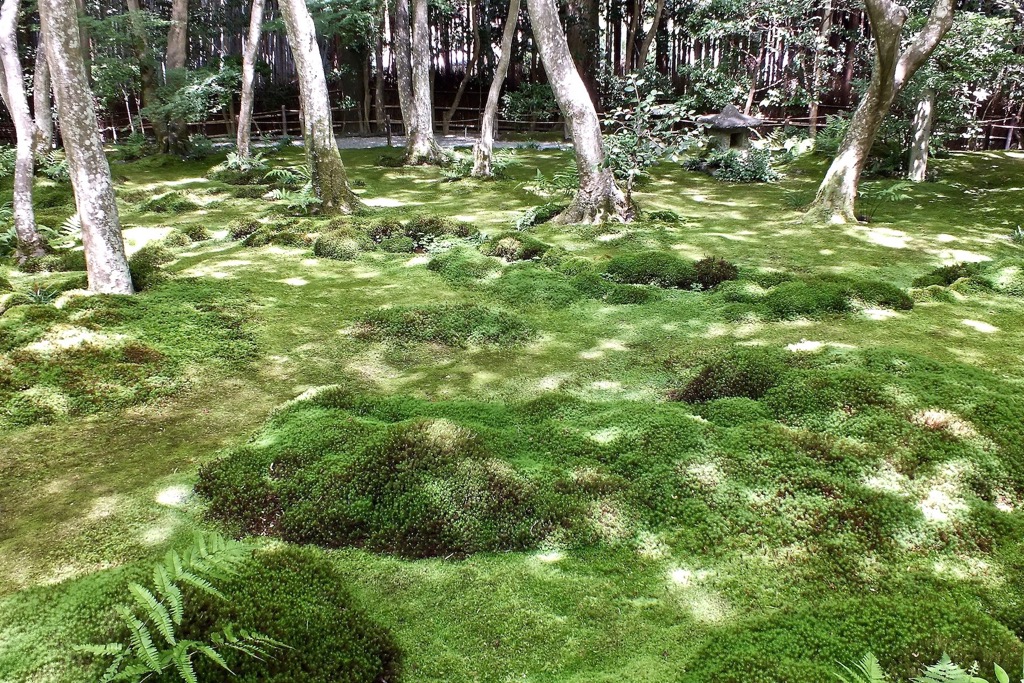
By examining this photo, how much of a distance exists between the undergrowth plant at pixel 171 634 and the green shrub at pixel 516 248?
209 inches

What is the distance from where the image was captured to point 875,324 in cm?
496

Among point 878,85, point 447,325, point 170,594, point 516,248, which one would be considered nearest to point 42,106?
point 516,248

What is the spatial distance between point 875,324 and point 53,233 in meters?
8.74

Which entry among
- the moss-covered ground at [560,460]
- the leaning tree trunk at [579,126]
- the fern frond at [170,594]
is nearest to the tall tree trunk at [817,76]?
the leaning tree trunk at [579,126]

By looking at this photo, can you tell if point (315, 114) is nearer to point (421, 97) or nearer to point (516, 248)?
A: point (516, 248)

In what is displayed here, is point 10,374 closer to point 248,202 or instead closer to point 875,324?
point 875,324

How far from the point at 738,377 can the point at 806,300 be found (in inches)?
69.3

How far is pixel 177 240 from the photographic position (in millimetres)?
7902

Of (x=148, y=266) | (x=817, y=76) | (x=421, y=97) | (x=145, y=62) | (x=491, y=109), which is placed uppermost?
(x=145, y=62)

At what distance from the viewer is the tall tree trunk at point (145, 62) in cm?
1233

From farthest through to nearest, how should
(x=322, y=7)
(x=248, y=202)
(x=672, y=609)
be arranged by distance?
1. (x=322, y=7)
2. (x=248, y=202)
3. (x=672, y=609)

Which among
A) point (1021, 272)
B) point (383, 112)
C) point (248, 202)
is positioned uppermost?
point (383, 112)

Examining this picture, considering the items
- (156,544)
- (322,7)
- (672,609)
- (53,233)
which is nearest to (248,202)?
(53,233)

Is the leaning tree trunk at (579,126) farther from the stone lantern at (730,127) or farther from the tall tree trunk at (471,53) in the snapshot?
the tall tree trunk at (471,53)
